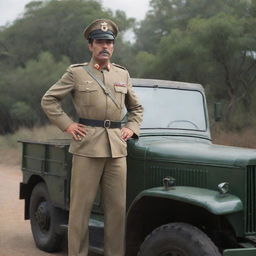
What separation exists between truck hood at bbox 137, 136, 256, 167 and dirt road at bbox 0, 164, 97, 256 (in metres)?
1.54

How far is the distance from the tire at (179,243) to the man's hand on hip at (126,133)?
32.3 inches

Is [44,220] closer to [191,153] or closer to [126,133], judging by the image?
[126,133]

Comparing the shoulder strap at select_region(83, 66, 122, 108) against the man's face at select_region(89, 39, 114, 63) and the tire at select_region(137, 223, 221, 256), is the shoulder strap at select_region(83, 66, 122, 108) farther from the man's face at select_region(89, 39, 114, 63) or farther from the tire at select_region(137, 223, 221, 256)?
the tire at select_region(137, 223, 221, 256)

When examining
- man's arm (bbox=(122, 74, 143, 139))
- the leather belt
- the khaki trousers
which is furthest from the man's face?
the khaki trousers

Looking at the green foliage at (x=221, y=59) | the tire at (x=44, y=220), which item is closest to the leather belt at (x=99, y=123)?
the tire at (x=44, y=220)

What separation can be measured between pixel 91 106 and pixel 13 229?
10.4 feet

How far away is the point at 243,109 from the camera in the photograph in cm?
1616

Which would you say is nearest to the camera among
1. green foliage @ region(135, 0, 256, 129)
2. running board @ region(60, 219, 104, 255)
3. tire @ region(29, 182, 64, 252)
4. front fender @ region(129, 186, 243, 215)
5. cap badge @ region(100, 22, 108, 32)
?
front fender @ region(129, 186, 243, 215)

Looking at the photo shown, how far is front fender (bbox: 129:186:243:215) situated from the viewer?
12.5ft

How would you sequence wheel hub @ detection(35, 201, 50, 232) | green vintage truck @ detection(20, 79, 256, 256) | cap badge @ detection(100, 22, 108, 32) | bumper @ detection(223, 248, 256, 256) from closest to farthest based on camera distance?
bumper @ detection(223, 248, 256, 256) → green vintage truck @ detection(20, 79, 256, 256) → cap badge @ detection(100, 22, 108, 32) → wheel hub @ detection(35, 201, 50, 232)

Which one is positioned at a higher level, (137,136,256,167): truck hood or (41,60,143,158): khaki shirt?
(41,60,143,158): khaki shirt

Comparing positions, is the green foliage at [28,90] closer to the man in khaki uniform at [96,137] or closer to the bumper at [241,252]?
the man in khaki uniform at [96,137]

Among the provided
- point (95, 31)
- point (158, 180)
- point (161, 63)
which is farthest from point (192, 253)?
point (161, 63)

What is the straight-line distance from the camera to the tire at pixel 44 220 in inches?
227
